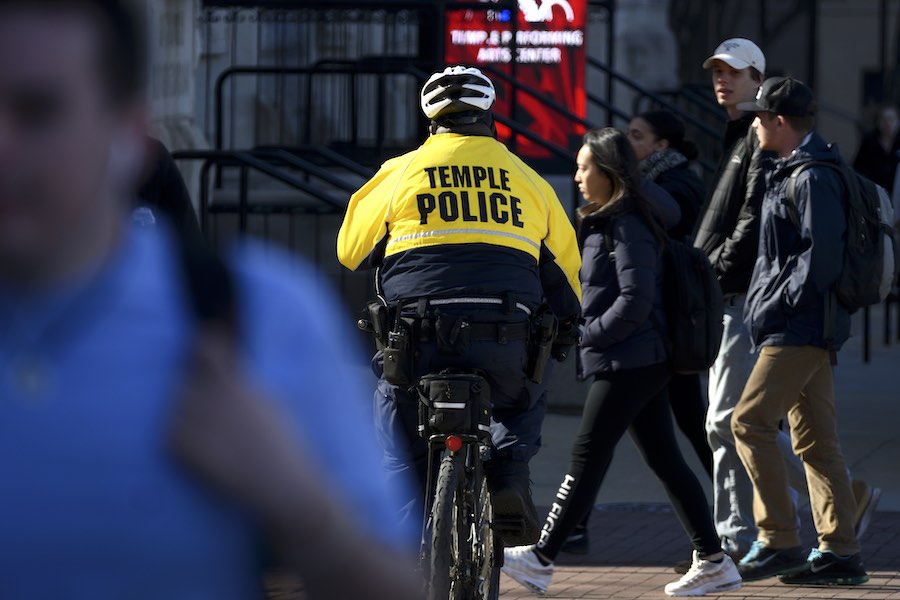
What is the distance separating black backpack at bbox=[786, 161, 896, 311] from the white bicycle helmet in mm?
1388

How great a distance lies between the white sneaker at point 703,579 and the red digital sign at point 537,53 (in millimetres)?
7836

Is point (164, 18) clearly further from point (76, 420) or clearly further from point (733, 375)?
point (76, 420)

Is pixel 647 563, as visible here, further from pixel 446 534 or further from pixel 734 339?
pixel 446 534

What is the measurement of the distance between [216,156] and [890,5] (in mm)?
38778

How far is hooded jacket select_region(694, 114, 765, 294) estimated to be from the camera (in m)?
6.62

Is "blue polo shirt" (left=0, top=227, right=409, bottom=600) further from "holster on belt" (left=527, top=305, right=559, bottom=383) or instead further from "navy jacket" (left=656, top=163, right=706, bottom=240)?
"navy jacket" (left=656, top=163, right=706, bottom=240)

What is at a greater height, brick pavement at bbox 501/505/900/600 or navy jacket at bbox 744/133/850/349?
navy jacket at bbox 744/133/850/349

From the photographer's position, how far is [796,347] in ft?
20.4

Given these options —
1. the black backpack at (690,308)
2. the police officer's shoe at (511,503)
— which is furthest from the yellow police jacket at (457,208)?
the black backpack at (690,308)

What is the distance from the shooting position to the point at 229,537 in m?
1.32

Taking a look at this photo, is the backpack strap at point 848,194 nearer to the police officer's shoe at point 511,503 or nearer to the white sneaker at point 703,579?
the white sneaker at point 703,579

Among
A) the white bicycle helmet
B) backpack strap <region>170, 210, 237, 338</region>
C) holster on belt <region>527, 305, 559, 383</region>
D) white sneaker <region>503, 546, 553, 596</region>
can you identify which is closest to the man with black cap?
white sneaker <region>503, 546, 553, 596</region>

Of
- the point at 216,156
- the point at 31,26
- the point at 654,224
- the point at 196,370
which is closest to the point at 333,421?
the point at 196,370

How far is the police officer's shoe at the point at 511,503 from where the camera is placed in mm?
5195
